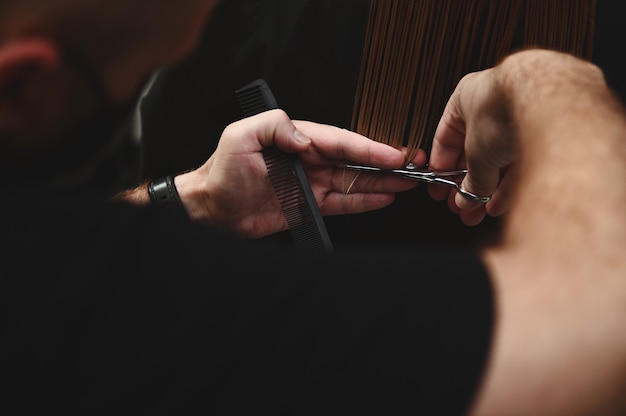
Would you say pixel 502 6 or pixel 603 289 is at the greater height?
pixel 502 6

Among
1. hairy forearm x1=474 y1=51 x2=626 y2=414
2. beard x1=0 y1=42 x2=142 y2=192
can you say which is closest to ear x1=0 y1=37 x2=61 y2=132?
beard x1=0 y1=42 x2=142 y2=192

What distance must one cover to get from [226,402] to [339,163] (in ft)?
2.09

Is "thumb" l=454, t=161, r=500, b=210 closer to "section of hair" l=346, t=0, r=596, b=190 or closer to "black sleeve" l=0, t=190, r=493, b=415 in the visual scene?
"section of hair" l=346, t=0, r=596, b=190

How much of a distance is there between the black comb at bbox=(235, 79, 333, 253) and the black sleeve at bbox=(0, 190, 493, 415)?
18.6 inches

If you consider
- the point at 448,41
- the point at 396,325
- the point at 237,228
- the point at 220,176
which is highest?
the point at 448,41

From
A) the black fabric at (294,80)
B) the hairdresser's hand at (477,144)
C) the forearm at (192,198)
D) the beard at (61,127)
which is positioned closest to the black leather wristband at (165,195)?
the forearm at (192,198)

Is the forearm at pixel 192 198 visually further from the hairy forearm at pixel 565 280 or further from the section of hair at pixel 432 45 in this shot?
the hairy forearm at pixel 565 280

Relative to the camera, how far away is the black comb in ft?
3.29

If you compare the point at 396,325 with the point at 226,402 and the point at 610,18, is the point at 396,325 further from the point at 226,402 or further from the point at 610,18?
the point at 610,18

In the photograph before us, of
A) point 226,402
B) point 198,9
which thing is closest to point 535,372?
point 226,402

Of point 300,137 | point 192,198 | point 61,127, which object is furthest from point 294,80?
point 61,127

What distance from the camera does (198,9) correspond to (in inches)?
23.4

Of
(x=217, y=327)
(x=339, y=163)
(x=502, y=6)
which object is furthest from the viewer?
(x=339, y=163)

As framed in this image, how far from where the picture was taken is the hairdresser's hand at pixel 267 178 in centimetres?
103
